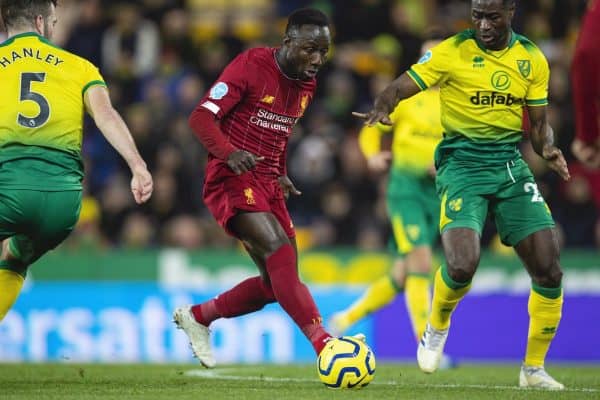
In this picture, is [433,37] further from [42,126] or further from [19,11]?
[42,126]

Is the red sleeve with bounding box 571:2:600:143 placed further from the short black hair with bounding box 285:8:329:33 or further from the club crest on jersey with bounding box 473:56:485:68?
the short black hair with bounding box 285:8:329:33

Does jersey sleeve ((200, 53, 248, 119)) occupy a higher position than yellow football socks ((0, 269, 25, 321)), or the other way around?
jersey sleeve ((200, 53, 248, 119))

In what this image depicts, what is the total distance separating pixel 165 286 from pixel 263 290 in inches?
202

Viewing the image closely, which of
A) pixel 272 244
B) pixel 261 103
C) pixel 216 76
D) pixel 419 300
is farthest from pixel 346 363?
pixel 216 76

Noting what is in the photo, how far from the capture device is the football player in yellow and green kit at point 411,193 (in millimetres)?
10242

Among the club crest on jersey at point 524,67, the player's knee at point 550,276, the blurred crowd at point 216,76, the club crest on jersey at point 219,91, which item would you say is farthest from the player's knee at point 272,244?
the blurred crowd at point 216,76

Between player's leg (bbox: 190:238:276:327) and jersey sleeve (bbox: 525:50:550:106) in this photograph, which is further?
player's leg (bbox: 190:238:276:327)

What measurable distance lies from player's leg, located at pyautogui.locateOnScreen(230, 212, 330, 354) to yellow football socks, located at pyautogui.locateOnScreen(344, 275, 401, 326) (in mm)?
3072

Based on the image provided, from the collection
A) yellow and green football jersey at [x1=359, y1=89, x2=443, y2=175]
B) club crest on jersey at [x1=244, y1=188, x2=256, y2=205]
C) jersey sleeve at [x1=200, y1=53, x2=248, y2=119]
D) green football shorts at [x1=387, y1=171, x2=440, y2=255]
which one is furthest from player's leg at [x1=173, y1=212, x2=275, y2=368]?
yellow and green football jersey at [x1=359, y1=89, x2=443, y2=175]

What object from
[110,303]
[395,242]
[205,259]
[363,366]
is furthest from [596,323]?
[363,366]

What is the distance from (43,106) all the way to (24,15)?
0.64 meters

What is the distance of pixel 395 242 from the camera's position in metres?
10.7

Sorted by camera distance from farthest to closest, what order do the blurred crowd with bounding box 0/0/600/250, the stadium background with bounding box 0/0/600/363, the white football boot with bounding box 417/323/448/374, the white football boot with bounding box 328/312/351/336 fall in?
1. the blurred crowd with bounding box 0/0/600/250
2. the stadium background with bounding box 0/0/600/363
3. the white football boot with bounding box 328/312/351/336
4. the white football boot with bounding box 417/323/448/374

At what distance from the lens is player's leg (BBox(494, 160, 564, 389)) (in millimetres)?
7480
